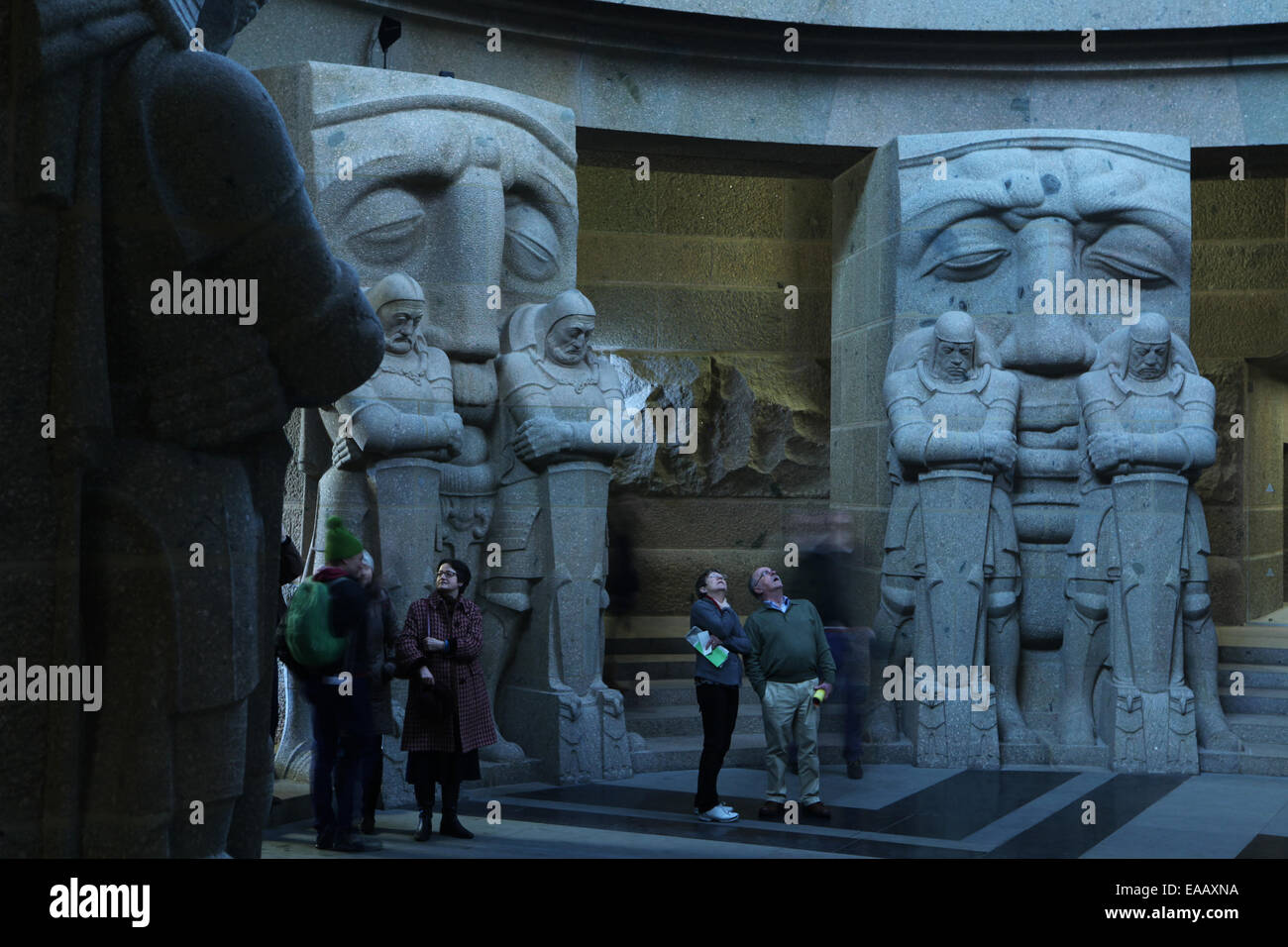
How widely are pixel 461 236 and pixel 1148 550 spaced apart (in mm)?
4526

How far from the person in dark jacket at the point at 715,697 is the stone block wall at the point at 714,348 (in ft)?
15.4

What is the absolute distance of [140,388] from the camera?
290 centimetres

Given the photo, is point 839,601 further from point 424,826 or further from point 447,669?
point 424,826

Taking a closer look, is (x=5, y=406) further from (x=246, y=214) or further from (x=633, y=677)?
(x=633, y=677)

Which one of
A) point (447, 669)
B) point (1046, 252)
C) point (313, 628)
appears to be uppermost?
point (1046, 252)

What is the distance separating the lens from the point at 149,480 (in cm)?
288

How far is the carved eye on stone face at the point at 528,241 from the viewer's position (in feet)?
28.5

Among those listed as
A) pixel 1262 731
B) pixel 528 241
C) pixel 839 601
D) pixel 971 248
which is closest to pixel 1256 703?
pixel 1262 731

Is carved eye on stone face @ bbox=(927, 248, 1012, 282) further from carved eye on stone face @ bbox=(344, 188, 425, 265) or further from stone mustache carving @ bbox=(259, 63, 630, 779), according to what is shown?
carved eye on stone face @ bbox=(344, 188, 425, 265)

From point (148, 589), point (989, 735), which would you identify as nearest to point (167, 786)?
point (148, 589)

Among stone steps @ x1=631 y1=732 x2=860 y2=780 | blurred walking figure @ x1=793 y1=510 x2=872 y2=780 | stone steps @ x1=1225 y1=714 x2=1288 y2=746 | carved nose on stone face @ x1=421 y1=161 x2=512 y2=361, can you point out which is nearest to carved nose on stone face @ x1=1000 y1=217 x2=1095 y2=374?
blurred walking figure @ x1=793 y1=510 x2=872 y2=780

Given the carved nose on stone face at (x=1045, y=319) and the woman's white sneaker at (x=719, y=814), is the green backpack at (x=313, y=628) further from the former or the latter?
the carved nose on stone face at (x=1045, y=319)

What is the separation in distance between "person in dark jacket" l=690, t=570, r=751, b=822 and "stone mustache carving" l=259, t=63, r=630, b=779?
120cm

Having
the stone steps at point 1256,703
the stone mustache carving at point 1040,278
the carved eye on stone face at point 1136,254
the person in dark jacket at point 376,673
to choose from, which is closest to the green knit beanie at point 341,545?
the person in dark jacket at point 376,673
